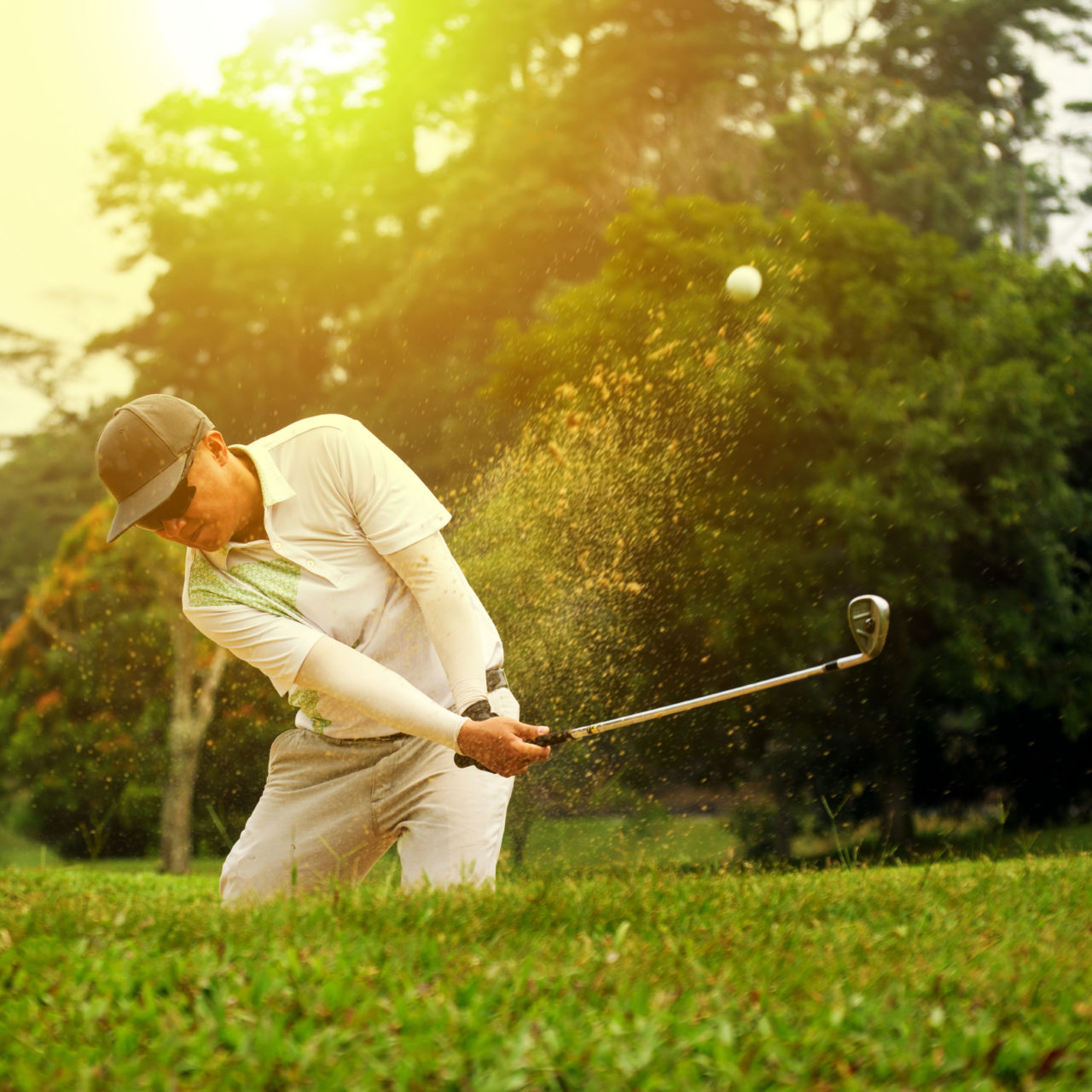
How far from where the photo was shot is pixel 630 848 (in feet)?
37.0

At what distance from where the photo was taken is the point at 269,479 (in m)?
3.82

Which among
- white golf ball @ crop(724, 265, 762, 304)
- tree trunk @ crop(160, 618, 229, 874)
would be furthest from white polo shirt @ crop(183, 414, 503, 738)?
tree trunk @ crop(160, 618, 229, 874)

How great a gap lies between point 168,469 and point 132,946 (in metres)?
1.33

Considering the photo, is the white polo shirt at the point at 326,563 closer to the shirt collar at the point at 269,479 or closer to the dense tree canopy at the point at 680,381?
the shirt collar at the point at 269,479

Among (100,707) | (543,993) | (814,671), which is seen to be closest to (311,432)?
(814,671)

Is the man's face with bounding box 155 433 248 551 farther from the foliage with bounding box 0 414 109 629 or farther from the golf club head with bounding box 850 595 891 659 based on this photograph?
the foliage with bounding box 0 414 109 629

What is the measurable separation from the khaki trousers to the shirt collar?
2.58ft

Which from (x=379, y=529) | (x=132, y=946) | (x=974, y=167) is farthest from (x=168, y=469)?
(x=974, y=167)

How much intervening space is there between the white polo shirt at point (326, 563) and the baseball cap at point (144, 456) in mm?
247

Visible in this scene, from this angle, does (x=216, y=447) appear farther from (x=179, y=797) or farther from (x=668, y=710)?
(x=179, y=797)

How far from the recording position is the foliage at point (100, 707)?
46.3ft

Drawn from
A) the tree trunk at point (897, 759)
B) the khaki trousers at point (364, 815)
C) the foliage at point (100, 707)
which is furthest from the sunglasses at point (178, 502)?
the foliage at point (100, 707)

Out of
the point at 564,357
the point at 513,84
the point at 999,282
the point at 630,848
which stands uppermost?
the point at 513,84

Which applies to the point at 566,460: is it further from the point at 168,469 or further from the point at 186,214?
the point at 186,214
